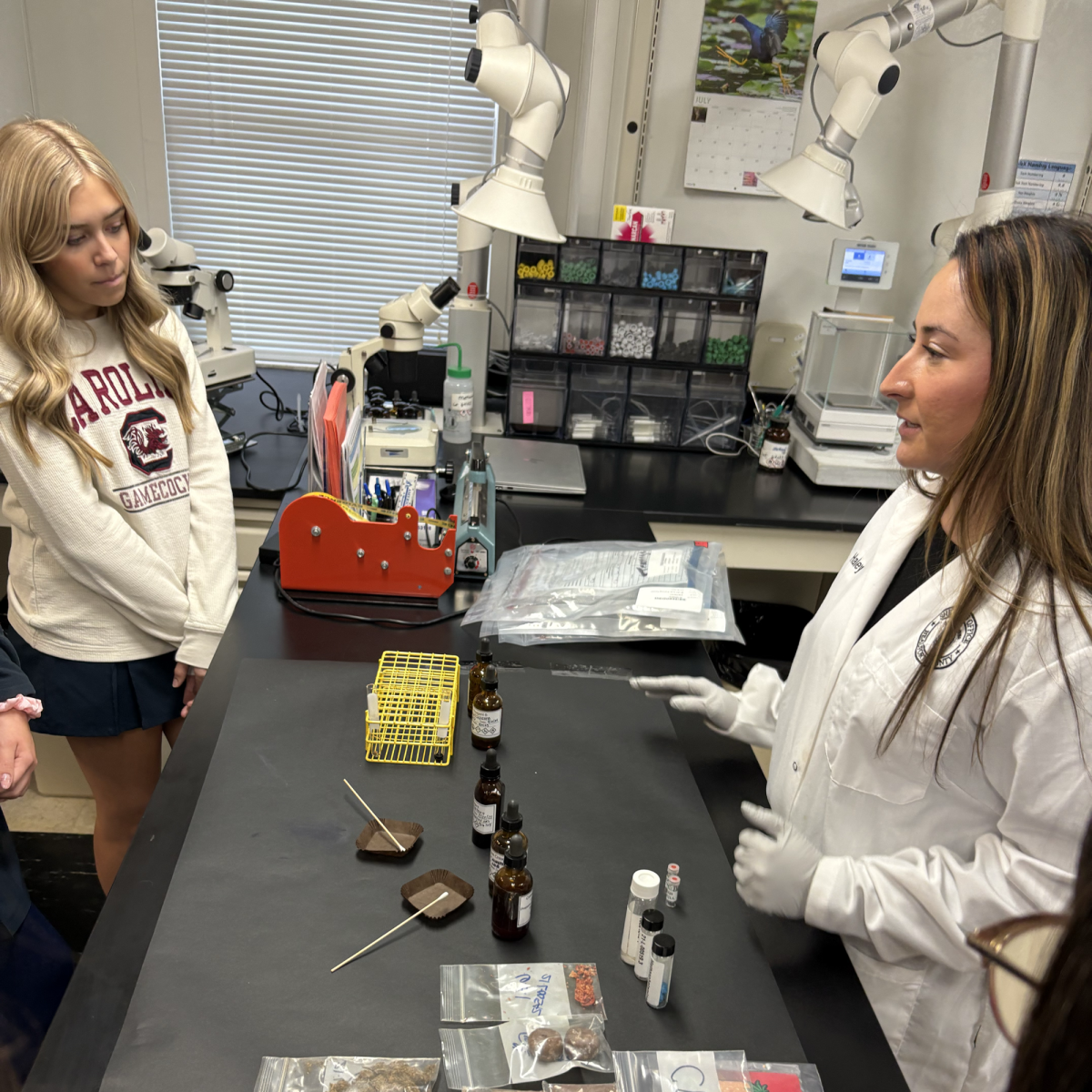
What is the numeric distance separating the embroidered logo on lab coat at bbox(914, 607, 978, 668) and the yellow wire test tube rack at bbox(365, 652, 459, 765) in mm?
670

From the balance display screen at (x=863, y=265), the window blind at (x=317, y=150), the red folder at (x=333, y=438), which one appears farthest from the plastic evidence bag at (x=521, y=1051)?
the window blind at (x=317, y=150)

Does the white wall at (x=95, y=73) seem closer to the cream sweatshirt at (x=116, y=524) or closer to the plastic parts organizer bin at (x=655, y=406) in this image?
the cream sweatshirt at (x=116, y=524)

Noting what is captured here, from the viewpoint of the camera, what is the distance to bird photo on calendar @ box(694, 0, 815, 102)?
257 centimetres

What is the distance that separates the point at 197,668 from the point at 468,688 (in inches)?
23.5

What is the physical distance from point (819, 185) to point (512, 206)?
702 mm

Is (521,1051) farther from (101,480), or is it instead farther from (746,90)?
(746,90)

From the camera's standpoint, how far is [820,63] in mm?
2111

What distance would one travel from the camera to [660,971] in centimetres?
94

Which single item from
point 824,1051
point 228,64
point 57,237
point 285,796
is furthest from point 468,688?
point 228,64

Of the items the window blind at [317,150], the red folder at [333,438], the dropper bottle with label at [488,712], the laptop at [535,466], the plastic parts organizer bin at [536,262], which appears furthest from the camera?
the window blind at [317,150]

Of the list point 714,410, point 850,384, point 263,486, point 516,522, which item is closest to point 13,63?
point 263,486

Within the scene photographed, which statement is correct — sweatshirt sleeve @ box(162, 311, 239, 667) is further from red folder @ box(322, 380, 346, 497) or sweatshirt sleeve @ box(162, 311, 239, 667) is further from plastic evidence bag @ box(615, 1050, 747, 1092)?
plastic evidence bag @ box(615, 1050, 747, 1092)

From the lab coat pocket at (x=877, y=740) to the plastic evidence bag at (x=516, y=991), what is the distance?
432mm

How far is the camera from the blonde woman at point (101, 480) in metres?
1.46
